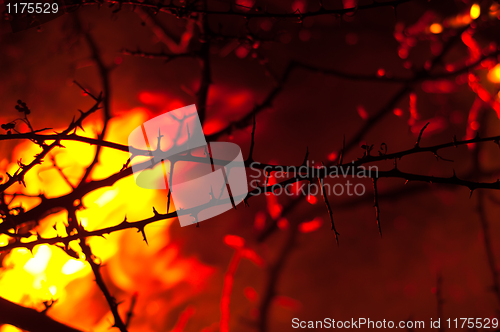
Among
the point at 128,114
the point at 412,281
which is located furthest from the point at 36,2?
the point at 412,281

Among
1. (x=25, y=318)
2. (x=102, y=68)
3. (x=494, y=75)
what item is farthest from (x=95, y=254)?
(x=494, y=75)

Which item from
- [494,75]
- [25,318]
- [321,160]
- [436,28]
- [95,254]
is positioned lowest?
[25,318]

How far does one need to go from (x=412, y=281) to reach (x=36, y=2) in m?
3.05

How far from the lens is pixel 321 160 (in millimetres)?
1917

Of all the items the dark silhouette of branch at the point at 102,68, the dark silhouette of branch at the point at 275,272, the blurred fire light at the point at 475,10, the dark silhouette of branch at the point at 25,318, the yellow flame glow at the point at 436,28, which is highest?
the blurred fire light at the point at 475,10

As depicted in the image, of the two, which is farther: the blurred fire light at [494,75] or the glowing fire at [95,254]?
the blurred fire light at [494,75]

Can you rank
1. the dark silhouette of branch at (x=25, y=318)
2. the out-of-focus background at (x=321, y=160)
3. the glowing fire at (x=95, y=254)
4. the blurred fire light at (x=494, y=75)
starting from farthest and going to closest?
the blurred fire light at (x=494, y=75), the out-of-focus background at (x=321, y=160), the glowing fire at (x=95, y=254), the dark silhouette of branch at (x=25, y=318)

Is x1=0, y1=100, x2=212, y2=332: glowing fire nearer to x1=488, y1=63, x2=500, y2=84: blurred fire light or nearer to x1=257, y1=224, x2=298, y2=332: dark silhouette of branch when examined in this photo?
x1=257, y1=224, x2=298, y2=332: dark silhouette of branch

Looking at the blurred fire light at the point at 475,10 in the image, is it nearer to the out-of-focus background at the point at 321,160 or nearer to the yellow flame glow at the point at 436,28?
the out-of-focus background at the point at 321,160

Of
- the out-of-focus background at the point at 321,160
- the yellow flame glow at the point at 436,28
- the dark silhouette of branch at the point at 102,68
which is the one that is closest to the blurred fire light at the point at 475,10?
the out-of-focus background at the point at 321,160

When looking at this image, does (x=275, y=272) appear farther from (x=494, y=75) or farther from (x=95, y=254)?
(x=494, y=75)

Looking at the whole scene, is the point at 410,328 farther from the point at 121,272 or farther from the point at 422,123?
the point at 121,272

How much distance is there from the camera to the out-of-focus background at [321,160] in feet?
6.03

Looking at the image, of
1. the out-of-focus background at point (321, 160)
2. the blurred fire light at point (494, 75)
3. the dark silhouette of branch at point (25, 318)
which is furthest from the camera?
the blurred fire light at point (494, 75)
